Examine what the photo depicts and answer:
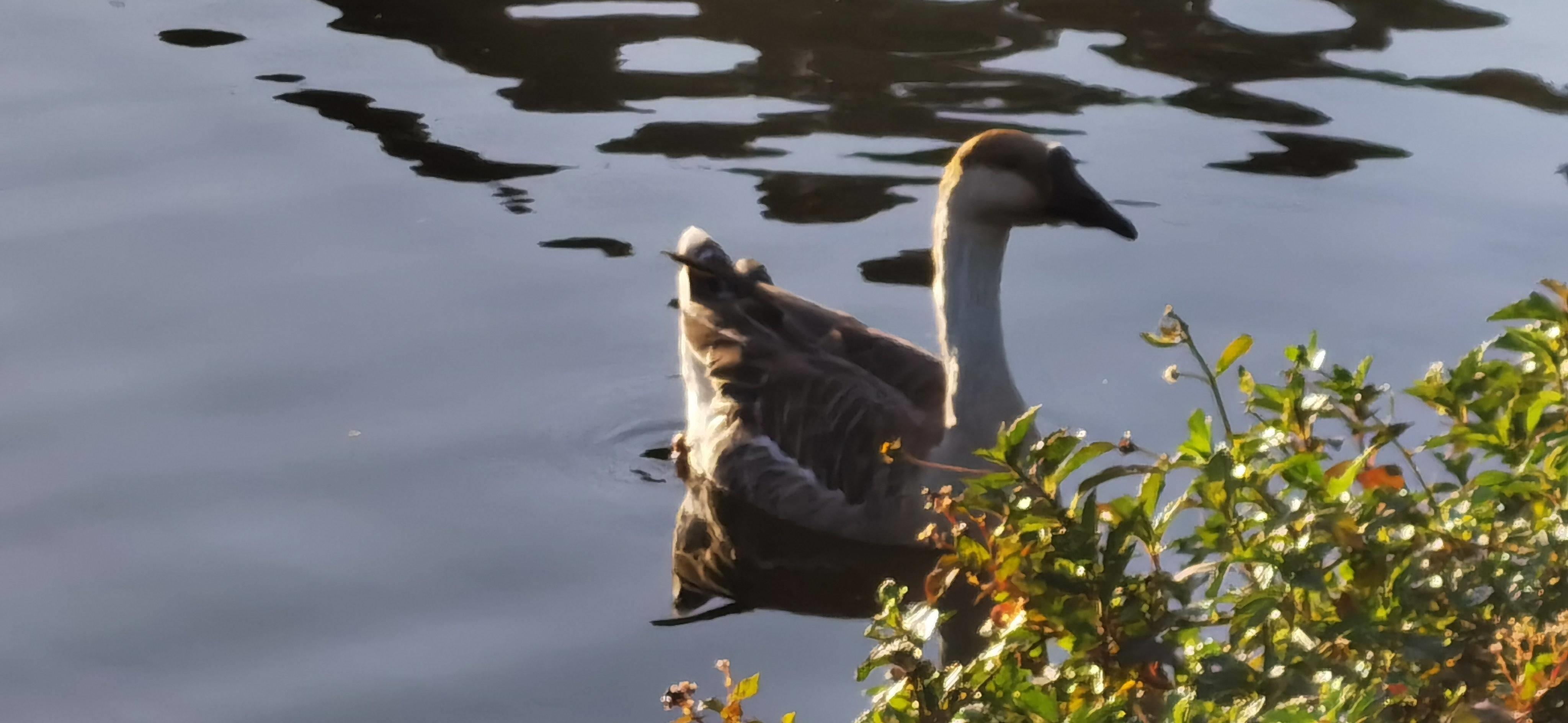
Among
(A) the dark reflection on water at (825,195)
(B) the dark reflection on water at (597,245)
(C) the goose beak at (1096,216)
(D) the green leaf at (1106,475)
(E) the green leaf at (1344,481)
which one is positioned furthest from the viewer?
(A) the dark reflection on water at (825,195)

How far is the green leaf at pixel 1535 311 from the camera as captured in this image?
2.61m

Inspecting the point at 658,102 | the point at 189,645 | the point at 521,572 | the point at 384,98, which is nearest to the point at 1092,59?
the point at 658,102

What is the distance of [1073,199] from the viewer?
20.4 ft

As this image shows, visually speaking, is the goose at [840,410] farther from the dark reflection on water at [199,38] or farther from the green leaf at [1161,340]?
the dark reflection on water at [199,38]

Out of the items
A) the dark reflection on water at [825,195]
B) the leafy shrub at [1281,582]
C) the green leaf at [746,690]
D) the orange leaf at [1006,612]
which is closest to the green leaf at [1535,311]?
the leafy shrub at [1281,582]

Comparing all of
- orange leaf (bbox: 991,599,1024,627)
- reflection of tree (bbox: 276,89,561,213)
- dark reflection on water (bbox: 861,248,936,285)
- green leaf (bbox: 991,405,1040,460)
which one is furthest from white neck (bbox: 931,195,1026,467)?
green leaf (bbox: 991,405,1040,460)

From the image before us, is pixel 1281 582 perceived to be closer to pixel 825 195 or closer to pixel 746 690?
pixel 746 690

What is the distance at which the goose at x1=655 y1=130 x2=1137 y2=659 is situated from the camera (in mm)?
6180

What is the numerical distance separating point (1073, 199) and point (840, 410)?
1202 millimetres

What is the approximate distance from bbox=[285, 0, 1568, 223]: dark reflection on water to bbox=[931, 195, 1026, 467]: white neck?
2357 millimetres

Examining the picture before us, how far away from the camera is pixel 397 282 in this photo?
25.7ft

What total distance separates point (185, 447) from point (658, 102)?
414 centimetres

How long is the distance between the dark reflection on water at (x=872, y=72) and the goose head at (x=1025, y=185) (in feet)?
7.98

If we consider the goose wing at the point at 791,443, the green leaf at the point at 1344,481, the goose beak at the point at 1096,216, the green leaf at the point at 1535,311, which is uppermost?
the green leaf at the point at 1535,311
